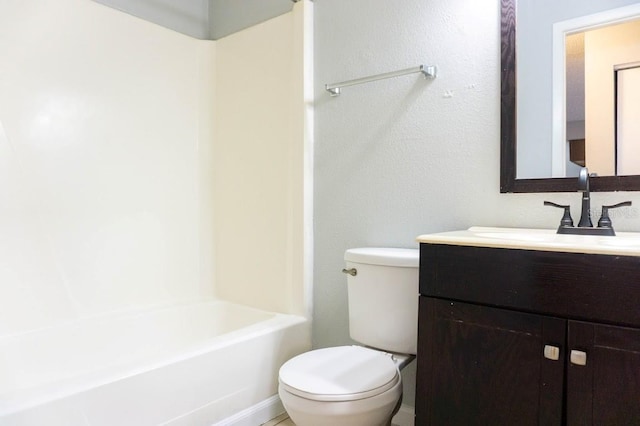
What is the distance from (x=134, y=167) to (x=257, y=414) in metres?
1.40

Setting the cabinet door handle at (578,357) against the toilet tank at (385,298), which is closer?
the cabinet door handle at (578,357)

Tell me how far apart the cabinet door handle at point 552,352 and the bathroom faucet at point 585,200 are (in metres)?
0.49

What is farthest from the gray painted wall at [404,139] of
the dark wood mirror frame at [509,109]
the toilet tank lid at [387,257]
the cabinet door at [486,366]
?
the cabinet door at [486,366]

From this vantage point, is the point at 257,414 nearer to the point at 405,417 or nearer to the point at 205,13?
the point at 405,417

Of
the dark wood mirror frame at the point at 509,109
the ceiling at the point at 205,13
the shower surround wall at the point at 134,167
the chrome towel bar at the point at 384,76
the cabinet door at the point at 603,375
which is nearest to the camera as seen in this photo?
the cabinet door at the point at 603,375

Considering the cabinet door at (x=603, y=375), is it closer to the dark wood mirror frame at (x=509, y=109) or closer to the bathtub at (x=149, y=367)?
the dark wood mirror frame at (x=509, y=109)

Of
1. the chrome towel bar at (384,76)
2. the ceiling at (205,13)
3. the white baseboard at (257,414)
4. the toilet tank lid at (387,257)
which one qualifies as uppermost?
the ceiling at (205,13)

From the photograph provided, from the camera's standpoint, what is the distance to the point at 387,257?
5.39 feet

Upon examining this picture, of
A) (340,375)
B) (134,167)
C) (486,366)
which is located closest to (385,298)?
(340,375)

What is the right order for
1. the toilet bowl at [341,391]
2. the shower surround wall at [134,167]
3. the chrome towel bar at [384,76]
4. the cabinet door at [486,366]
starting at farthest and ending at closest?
the shower surround wall at [134,167] < the chrome towel bar at [384,76] < the toilet bowl at [341,391] < the cabinet door at [486,366]

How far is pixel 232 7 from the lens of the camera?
8.30ft

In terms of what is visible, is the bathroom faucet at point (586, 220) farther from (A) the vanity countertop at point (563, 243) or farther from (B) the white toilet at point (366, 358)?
(B) the white toilet at point (366, 358)

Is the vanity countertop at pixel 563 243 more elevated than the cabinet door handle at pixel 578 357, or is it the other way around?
the vanity countertop at pixel 563 243

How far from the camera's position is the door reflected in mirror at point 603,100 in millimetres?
1382
